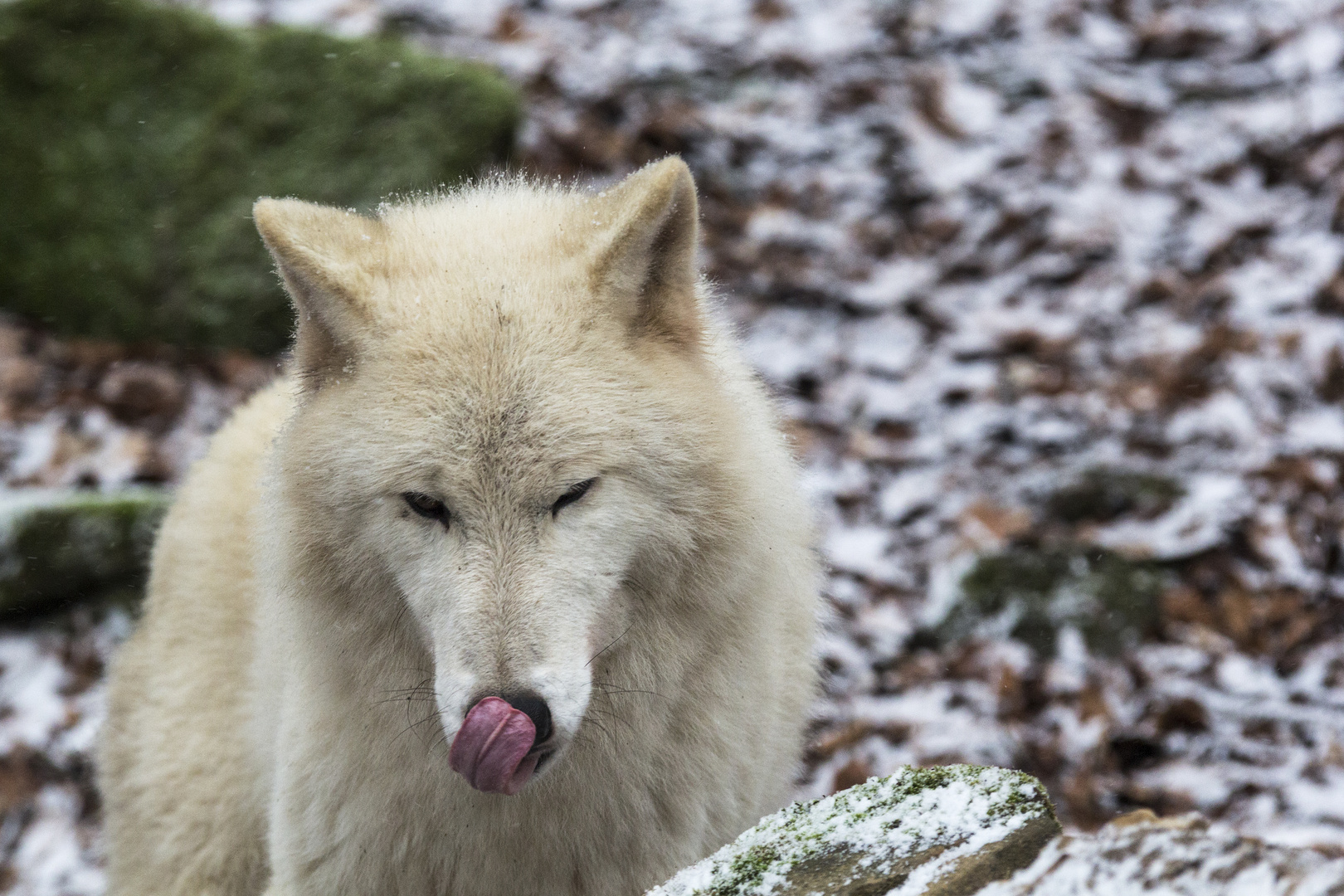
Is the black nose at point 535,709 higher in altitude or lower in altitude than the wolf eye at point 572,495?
lower

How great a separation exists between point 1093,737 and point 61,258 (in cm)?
577

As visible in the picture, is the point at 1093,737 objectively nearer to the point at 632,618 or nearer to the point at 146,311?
the point at 632,618

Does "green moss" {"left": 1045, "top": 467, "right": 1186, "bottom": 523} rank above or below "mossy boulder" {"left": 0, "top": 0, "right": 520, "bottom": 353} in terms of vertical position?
above

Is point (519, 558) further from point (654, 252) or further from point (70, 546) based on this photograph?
point (70, 546)

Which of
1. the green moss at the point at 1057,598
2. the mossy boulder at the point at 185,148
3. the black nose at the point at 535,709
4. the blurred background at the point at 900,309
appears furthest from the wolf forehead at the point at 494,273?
the mossy boulder at the point at 185,148

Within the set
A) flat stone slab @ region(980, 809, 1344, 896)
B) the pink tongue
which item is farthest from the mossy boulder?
flat stone slab @ region(980, 809, 1344, 896)

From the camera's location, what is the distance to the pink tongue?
200 cm

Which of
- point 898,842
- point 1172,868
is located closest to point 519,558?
point 898,842

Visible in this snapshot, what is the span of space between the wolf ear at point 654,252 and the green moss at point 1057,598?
8.38 feet

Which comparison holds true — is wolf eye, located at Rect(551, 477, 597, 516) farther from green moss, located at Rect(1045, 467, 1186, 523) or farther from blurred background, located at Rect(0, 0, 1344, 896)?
green moss, located at Rect(1045, 467, 1186, 523)

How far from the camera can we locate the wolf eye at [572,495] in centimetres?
222

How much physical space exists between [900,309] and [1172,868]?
4.95 meters

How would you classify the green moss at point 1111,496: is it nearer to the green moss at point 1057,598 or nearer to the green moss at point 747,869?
the green moss at point 1057,598

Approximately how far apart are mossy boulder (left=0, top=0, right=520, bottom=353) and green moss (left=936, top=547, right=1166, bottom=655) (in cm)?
378
